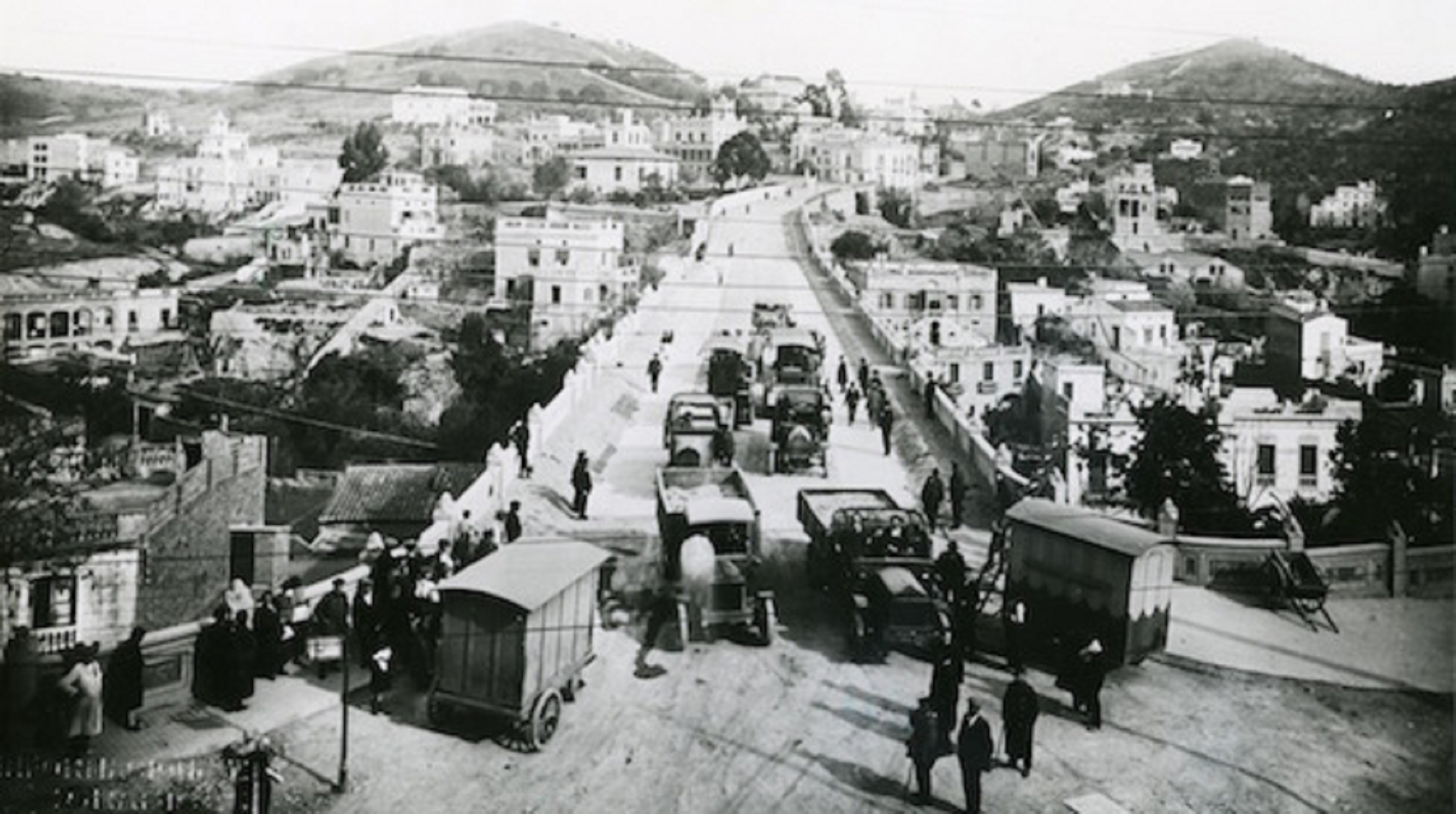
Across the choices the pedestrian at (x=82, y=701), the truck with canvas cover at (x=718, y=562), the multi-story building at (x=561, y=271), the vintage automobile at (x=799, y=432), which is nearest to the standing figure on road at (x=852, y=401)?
the vintage automobile at (x=799, y=432)

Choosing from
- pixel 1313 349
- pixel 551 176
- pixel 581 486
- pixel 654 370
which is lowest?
pixel 581 486

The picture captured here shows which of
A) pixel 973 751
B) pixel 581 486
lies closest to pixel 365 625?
pixel 581 486

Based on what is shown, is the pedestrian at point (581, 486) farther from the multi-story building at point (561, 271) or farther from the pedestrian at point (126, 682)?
the multi-story building at point (561, 271)

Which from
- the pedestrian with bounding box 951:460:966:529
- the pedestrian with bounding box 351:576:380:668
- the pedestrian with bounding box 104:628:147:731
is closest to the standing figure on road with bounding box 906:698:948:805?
the pedestrian with bounding box 351:576:380:668

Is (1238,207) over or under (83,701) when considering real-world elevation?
over

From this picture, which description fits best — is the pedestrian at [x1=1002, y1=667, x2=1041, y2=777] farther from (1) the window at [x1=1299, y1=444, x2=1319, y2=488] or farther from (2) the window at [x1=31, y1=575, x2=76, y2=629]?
(1) the window at [x1=1299, y1=444, x2=1319, y2=488]

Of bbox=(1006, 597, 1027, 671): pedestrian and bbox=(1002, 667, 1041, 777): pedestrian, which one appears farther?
bbox=(1006, 597, 1027, 671): pedestrian

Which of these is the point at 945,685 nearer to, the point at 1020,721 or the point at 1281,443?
the point at 1020,721
